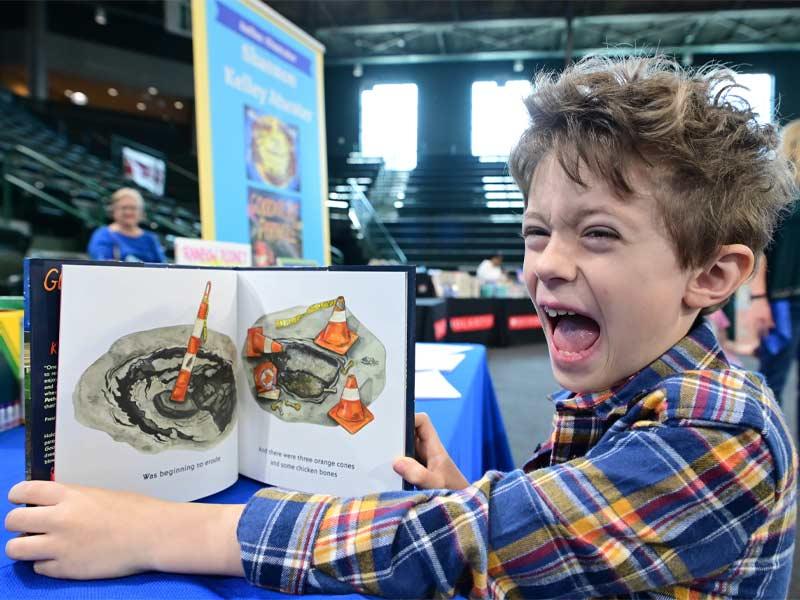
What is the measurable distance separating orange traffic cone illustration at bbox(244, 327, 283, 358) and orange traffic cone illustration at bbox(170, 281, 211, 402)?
59mm

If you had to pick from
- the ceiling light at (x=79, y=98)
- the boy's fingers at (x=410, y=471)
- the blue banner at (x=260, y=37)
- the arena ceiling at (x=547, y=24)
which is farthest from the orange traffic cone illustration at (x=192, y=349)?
the ceiling light at (x=79, y=98)

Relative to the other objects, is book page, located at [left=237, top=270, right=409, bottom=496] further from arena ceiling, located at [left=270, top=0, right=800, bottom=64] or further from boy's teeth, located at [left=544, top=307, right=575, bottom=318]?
arena ceiling, located at [left=270, top=0, right=800, bottom=64]

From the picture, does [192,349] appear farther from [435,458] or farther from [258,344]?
[435,458]

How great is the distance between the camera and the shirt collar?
1.74 feet

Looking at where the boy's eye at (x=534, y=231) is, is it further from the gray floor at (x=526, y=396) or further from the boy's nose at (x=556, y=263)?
the gray floor at (x=526, y=396)

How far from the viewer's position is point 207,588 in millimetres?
465

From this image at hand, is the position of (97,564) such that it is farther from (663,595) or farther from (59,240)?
(59,240)

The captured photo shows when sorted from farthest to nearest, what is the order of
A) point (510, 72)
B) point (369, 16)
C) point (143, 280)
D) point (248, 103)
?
point (510, 72) < point (369, 16) < point (248, 103) < point (143, 280)

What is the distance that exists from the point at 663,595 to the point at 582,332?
0.25m

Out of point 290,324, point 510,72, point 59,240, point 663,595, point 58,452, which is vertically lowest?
point 663,595

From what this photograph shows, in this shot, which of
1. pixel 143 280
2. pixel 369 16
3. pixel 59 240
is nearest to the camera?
→ pixel 143 280

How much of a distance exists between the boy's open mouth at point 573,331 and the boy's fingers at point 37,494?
1.67 ft

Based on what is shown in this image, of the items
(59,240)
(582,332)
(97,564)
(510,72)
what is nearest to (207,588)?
(97,564)

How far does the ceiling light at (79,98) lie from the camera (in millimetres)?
12195
